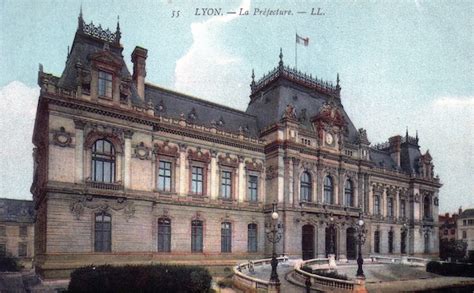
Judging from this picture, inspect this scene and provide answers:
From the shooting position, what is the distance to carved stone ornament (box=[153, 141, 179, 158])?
29.5 metres

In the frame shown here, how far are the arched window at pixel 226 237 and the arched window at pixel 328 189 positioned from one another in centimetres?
1098

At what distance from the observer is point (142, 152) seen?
91.8ft

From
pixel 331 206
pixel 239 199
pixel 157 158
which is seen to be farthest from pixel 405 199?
pixel 157 158

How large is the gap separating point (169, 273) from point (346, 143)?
26594mm

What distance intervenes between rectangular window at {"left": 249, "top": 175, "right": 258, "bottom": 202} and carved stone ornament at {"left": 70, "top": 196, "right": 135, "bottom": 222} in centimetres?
1189

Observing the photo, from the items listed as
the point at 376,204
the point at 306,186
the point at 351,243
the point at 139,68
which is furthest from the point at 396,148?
the point at 139,68

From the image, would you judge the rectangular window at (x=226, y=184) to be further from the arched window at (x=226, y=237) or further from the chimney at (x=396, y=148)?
the chimney at (x=396, y=148)

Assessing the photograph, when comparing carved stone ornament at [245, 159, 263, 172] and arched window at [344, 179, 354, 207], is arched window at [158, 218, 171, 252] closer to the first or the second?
carved stone ornament at [245, 159, 263, 172]

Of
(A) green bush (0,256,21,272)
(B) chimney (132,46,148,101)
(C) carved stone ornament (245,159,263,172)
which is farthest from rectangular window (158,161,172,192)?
(A) green bush (0,256,21,272)

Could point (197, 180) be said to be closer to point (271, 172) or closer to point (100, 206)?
point (271, 172)

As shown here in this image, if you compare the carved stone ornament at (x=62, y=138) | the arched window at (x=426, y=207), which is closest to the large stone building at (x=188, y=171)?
the carved stone ornament at (x=62, y=138)

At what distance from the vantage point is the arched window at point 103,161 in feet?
85.3

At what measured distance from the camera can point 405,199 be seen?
161 ft

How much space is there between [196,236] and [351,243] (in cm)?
1755
